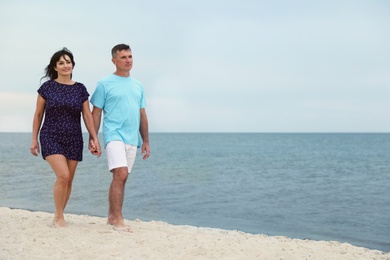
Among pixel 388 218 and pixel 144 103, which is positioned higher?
pixel 144 103

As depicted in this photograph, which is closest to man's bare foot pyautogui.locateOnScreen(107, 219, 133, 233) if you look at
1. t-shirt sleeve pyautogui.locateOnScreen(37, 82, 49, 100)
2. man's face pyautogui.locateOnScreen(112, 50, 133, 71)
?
t-shirt sleeve pyautogui.locateOnScreen(37, 82, 49, 100)

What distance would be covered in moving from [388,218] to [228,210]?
4103mm

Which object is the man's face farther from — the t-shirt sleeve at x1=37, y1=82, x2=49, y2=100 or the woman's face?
the t-shirt sleeve at x1=37, y1=82, x2=49, y2=100

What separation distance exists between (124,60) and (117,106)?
548 mm

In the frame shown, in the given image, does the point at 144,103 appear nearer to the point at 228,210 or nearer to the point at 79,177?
the point at 228,210

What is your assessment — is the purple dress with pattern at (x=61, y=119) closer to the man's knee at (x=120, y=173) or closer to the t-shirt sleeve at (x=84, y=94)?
the t-shirt sleeve at (x=84, y=94)

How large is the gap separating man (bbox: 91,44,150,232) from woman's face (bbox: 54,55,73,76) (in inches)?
15.1

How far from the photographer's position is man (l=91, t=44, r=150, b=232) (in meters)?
5.57

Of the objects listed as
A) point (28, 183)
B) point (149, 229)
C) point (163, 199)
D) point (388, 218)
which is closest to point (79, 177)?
point (28, 183)

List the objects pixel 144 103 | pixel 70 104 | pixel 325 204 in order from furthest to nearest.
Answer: pixel 325 204, pixel 144 103, pixel 70 104

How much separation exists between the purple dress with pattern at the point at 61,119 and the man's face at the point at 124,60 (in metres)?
0.56

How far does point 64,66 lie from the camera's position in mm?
5484

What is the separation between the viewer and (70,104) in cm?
541

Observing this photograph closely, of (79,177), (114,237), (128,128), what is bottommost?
(79,177)
